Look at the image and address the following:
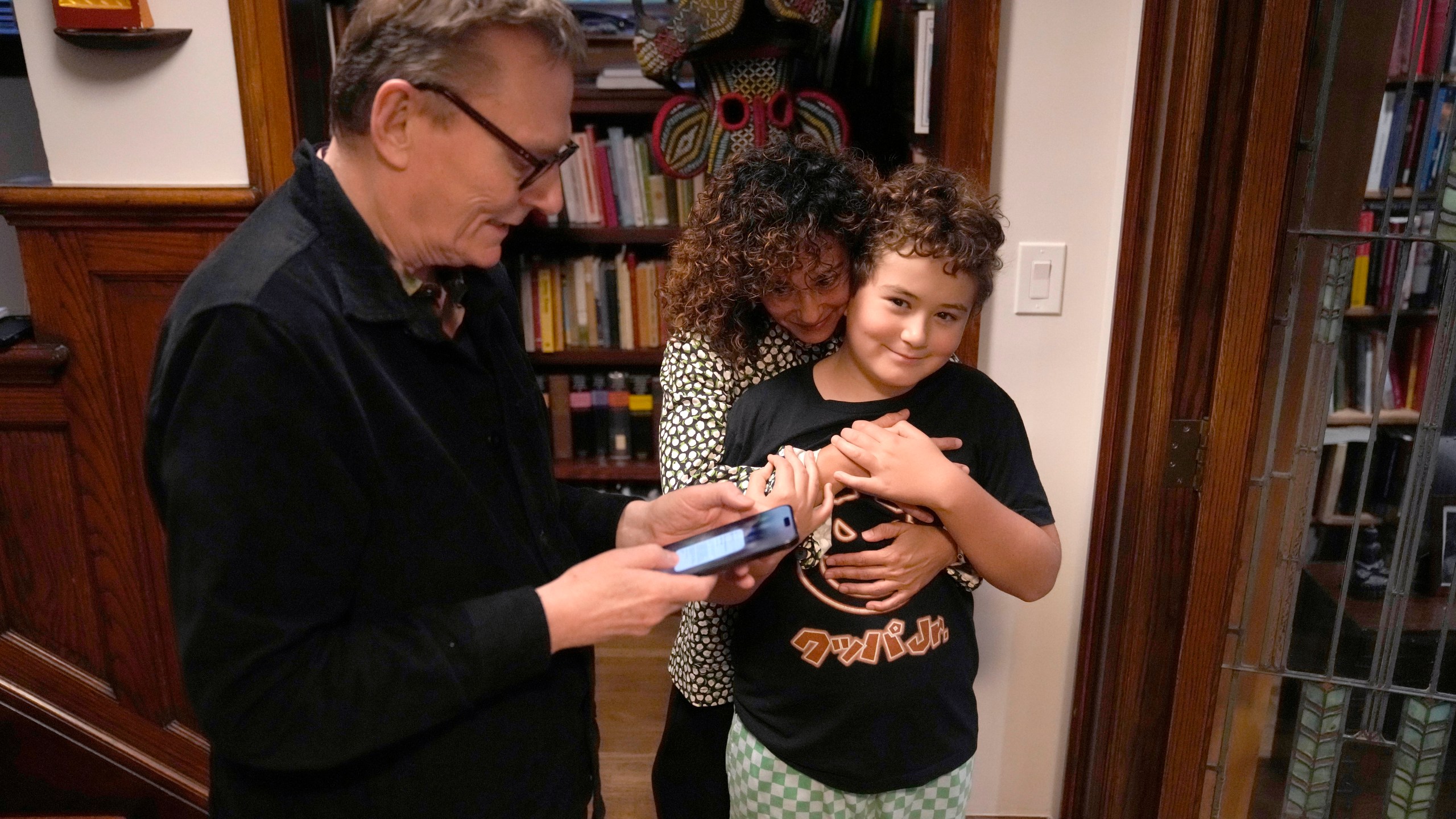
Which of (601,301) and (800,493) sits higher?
(601,301)

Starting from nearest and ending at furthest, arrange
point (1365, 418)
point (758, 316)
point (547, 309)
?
1. point (758, 316)
2. point (1365, 418)
3. point (547, 309)

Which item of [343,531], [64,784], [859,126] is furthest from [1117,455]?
[64,784]

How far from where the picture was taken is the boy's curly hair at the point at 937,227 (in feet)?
3.83

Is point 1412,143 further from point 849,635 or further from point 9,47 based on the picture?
point 9,47

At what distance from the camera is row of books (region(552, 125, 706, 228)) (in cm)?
286

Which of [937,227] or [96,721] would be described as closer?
[937,227]

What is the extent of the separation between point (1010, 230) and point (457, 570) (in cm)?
114

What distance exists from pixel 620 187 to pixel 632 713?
1.47 metres

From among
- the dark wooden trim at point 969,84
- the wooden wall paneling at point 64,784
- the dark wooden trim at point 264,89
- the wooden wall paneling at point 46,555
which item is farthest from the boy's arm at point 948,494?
the wooden wall paneling at point 64,784

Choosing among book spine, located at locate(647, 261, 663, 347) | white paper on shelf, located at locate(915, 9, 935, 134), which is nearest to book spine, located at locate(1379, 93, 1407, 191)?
white paper on shelf, located at locate(915, 9, 935, 134)


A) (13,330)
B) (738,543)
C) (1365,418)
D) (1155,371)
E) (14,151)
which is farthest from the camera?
(14,151)

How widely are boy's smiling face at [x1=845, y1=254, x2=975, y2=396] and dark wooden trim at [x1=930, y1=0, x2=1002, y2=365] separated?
0.40m

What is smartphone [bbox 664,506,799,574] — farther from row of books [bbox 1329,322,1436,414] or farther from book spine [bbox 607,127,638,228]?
book spine [bbox 607,127,638,228]

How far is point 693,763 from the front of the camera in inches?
61.6
